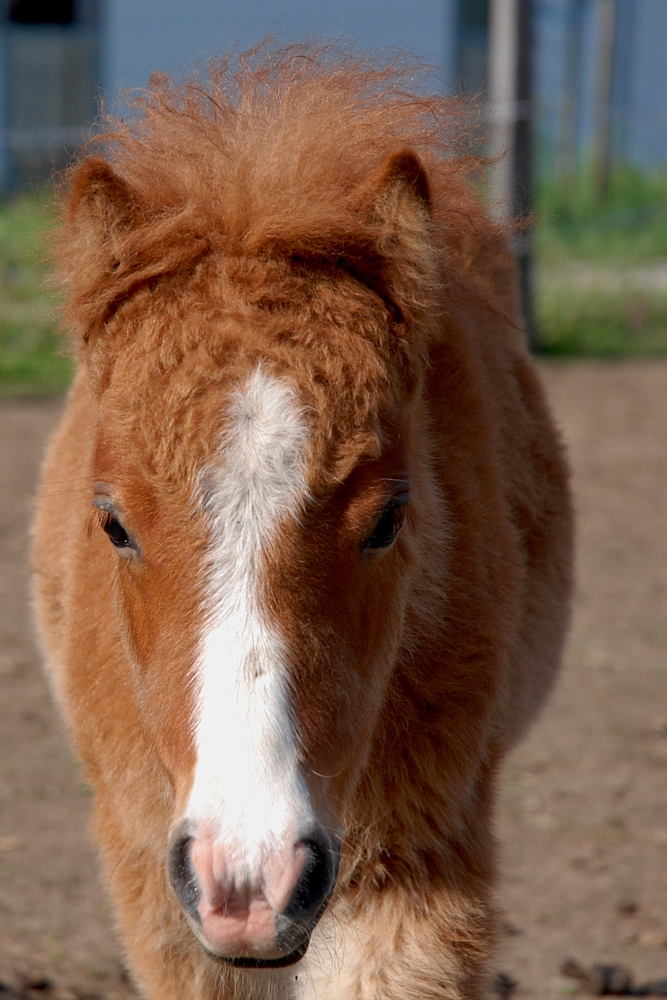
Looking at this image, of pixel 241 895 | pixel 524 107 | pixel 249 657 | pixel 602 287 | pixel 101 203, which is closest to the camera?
pixel 241 895

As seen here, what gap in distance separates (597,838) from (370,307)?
283 cm

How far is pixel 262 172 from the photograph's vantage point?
2.47 meters

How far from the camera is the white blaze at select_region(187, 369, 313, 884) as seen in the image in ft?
6.17

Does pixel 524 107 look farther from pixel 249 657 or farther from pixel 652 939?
pixel 249 657

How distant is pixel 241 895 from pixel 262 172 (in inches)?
56.1

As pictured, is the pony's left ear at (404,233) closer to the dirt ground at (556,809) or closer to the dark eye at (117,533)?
the dark eye at (117,533)

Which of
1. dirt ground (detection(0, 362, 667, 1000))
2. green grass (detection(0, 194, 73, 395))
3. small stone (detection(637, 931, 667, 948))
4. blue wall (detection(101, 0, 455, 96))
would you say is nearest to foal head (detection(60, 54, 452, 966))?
dirt ground (detection(0, 362, 667, 1000))

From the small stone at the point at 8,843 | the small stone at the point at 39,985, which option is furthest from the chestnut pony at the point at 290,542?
the small stone at the point at 8,843

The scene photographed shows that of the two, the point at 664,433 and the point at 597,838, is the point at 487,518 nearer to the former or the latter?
the point at 597,838

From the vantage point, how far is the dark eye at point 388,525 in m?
2.21

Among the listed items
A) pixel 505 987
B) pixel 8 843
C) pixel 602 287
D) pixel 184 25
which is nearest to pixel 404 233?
pixel 505 987

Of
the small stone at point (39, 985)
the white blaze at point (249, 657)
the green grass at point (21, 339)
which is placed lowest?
the small stone at point (39, 985)

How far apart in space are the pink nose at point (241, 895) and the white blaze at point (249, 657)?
20 mm

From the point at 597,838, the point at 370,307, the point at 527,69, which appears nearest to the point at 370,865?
the point at 370,307
